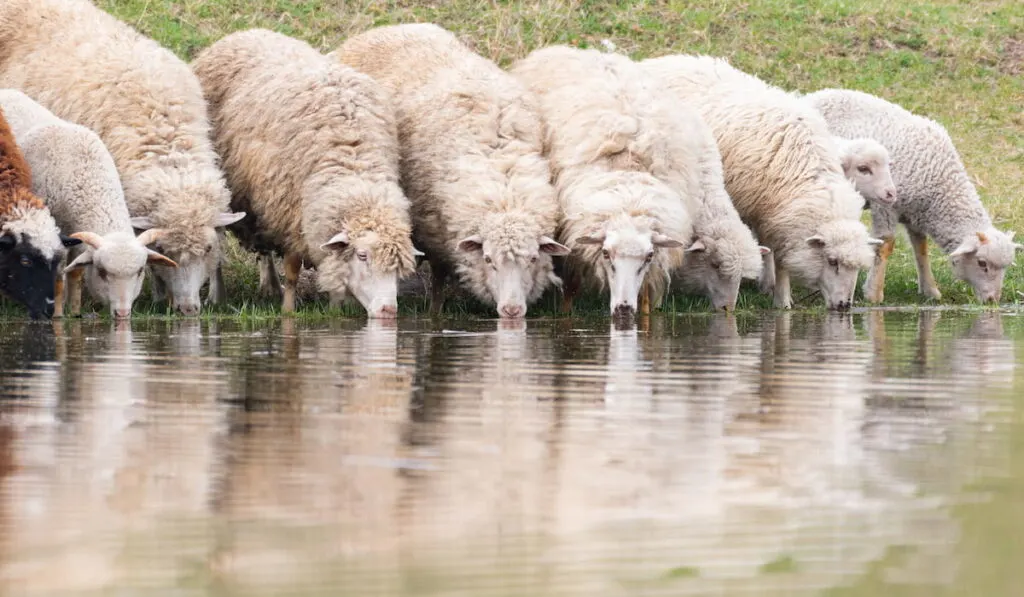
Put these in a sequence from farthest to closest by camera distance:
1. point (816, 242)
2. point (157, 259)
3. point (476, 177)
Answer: point (816, 242), point (476, 177), point (157, 259)

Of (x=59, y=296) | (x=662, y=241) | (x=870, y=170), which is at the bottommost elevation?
(x=59, y=296)

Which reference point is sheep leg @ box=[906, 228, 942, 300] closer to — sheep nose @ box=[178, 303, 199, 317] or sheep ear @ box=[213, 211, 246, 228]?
sheep ear @ box=[213, 211, 246, 228]

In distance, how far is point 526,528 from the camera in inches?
152

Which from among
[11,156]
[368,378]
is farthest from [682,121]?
[368,378]

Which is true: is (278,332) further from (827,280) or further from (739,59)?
(739,59)

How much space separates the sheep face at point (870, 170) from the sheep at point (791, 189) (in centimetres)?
35

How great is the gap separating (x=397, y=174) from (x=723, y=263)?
2.45 meters

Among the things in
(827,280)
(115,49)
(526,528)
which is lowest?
(526,528)

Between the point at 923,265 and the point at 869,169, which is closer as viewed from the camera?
the point at 869,169

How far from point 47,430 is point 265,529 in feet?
5.51

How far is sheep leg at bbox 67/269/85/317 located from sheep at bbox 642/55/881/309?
5068 millimetres

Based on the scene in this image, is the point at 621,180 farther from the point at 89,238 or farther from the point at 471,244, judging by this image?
the point at 89,238

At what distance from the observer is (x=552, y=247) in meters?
11.2

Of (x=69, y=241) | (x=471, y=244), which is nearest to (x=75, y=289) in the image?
(x=69, y=241)
